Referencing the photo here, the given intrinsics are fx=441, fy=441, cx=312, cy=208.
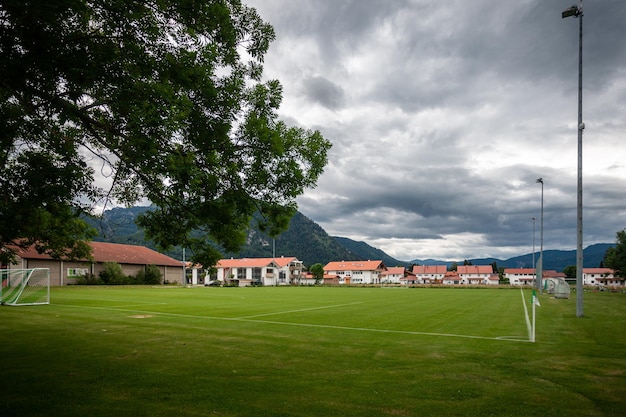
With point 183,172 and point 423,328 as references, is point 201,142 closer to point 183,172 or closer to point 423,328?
point 183,172

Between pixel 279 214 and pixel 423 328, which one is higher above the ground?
pixel 279 214

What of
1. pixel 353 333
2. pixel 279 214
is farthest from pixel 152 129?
pixel 353 333

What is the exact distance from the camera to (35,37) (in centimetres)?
811

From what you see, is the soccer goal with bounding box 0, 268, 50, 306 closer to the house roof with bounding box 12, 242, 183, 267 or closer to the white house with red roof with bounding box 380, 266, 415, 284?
the house roof with bounding box 12, 242, 183, 267

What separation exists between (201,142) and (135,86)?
207 centimetres

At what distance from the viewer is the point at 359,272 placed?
160 m

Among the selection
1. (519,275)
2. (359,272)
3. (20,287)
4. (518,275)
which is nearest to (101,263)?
(20,287)

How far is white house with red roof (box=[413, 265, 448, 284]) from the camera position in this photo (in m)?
181

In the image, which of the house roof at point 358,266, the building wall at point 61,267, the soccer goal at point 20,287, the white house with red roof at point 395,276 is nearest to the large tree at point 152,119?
the soccer goal at point 20,287

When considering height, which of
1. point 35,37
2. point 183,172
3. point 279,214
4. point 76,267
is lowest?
point 76,267

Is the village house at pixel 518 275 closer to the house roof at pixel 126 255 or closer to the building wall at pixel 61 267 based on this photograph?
the house roof at pixel 126 255

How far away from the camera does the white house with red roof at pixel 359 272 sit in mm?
156875

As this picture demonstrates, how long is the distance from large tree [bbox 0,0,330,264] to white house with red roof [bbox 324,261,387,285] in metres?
147

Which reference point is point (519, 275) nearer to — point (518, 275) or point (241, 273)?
point (518, 275)
